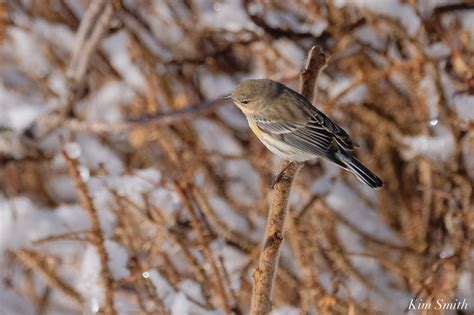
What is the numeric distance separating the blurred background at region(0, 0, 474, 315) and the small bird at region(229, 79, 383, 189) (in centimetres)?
28

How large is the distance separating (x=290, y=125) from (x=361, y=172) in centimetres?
49

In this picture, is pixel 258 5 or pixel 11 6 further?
pixel 11 6

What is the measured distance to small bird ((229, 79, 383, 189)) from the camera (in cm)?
268

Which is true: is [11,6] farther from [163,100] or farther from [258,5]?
[258,5]

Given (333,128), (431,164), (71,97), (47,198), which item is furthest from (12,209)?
(431,164)

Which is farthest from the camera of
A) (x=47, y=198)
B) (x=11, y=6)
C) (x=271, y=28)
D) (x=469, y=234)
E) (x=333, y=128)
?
(x=47, y=198)

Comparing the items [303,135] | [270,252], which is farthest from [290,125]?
[270,252]

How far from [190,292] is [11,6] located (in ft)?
7.79

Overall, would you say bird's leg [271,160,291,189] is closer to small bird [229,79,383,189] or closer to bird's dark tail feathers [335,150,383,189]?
small bird [229,79,383,189]

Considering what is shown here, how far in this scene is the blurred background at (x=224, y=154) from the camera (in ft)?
9.82

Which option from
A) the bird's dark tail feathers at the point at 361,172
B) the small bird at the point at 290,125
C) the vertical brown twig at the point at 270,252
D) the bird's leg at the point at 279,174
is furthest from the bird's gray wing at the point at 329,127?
the vertical brown twig at the point at 270,252

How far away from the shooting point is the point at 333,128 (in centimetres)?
282

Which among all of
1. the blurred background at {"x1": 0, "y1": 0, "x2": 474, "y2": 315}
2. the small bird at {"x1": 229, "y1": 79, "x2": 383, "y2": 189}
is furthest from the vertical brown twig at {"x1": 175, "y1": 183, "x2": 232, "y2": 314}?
the small bird at {"x1": 229, "y1": 79, "x2": 383, "y2": 189}

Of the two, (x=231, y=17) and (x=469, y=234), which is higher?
(x=231, y=17)
